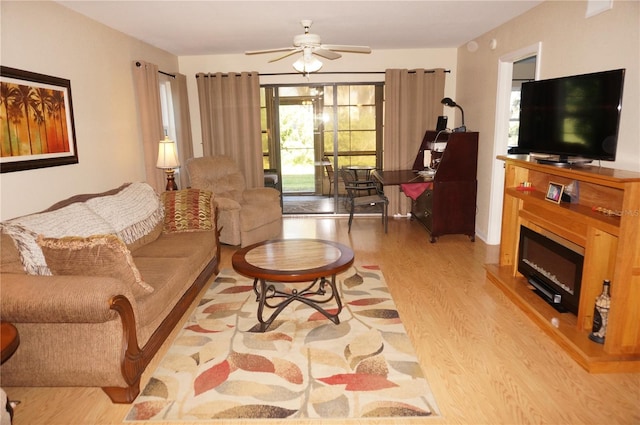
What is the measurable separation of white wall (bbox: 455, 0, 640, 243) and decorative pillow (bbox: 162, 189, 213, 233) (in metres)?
3.20

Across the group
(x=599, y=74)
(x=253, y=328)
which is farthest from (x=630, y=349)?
(x=253, y=328)

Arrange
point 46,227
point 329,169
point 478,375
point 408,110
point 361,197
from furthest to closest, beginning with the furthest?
point 329,169, point 408,110, point 361,197, point 46,227, point 478,375

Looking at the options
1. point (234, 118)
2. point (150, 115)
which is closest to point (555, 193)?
point (150, 115)

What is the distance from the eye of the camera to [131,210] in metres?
3.39

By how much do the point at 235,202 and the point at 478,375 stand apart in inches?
124

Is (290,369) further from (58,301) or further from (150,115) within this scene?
(150,115)

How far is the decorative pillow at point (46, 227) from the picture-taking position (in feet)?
7.57

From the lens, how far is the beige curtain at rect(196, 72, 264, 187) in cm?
611

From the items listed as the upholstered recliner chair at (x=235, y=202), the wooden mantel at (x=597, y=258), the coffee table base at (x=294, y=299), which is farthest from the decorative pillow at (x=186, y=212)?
the wooden mantel at (x=597, y=258)

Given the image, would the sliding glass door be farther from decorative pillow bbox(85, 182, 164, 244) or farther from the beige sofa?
the beige sofa

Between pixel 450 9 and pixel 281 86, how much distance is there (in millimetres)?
2996

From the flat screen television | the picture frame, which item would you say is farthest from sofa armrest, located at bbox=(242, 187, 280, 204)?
the picture frame

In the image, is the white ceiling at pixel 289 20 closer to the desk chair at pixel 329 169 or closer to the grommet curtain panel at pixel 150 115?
the grommet curtain panel at pixel 150 115

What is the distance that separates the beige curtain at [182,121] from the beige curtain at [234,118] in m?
0.24
